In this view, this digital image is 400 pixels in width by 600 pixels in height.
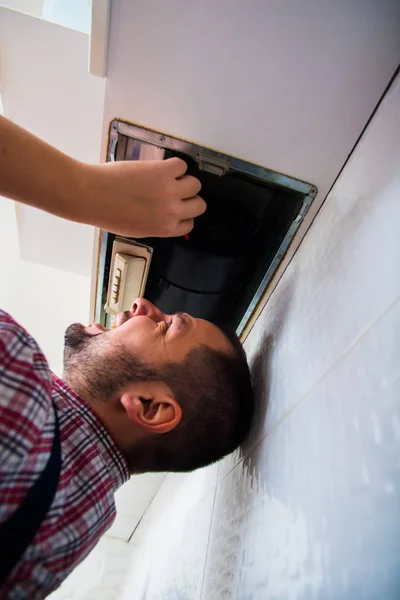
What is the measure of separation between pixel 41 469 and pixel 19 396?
0.10 m

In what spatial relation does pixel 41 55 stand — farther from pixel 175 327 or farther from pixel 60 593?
pixel 60 593

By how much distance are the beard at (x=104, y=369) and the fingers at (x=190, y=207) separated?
27 centimetres

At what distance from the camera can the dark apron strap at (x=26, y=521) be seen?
1.34ft

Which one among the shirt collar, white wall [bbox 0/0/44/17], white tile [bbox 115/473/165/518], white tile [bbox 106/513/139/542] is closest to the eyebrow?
the shirt collar

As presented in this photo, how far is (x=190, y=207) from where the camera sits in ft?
2.14

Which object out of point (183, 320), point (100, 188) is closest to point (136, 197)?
point (100, 188)

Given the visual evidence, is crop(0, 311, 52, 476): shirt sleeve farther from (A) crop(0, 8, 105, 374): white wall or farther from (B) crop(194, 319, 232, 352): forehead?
(A) crop(0, 8, 105, 374): white wall

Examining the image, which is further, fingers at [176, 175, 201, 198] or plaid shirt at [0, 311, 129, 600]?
fingers at [176, 175, 201, 198]

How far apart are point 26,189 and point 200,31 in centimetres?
33

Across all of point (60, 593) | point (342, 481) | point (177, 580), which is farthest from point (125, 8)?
point (60, 593)

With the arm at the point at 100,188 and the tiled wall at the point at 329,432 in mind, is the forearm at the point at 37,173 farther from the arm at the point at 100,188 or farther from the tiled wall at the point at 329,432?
the tiled wall at the point at 329,432

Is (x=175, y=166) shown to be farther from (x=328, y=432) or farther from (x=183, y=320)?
(x=328, y=432)

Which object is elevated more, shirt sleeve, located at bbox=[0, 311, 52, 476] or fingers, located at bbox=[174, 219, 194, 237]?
fingers, located at bbox=[174, 219, 194, 237]

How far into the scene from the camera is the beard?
0.65 meters
